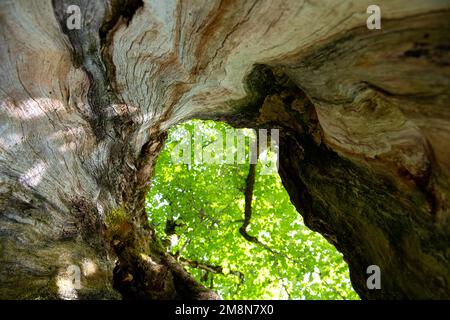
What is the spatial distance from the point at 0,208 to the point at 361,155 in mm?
3088

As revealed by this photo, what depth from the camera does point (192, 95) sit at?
15.5ft

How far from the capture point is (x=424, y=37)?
2.56m

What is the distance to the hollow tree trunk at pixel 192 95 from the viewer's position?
281 cm

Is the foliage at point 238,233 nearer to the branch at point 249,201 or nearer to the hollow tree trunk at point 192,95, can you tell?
the branch at point 249,201

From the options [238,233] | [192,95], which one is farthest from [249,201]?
[192,95]

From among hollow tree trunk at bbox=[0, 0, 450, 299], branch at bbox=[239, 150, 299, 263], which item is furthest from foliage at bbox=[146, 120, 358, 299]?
hollow tree trunk at bbox=[0, 0, 450, 299]

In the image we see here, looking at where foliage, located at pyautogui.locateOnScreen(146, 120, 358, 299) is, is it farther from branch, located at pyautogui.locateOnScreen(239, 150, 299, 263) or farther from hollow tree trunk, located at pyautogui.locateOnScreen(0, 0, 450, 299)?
hollow tree trunk, located at pyautogui.locateOnScreen(0, 0, 450, 299)

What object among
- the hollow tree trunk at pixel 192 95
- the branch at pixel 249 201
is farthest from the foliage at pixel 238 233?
the hollow tree trunk at pixel 192 95

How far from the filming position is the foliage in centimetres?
1046

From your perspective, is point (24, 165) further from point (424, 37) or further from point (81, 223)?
point (424, 37)

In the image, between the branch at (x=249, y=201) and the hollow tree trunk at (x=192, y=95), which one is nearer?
the hollow tree trunk at (x=192, y=95)

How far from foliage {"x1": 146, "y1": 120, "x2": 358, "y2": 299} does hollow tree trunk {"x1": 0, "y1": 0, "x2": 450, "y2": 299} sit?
5840 millimetres

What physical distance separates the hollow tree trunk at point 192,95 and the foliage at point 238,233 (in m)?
5.84

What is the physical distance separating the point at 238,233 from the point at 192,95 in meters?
6.86
